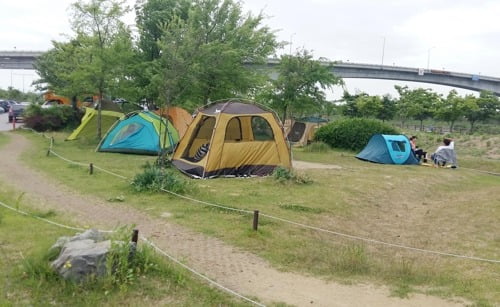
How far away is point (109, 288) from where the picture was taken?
14.6 feet

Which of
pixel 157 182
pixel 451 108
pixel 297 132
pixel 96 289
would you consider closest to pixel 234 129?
pixel 157 182

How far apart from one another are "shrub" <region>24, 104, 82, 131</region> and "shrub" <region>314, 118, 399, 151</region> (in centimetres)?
1312

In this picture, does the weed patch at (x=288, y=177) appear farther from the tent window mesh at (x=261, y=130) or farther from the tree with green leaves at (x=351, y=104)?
the tree with green leaves at (x=351, y=104)

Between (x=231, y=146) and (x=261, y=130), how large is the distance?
4.76 ft

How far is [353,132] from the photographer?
70.7ft

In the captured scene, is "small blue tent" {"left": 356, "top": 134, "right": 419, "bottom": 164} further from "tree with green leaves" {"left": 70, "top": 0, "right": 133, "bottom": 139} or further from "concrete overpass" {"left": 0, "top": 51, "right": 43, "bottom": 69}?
"concrete overpass" {"left": 0, "top": 51, "right": 43, "bottom": 69}

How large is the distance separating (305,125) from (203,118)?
437 inches

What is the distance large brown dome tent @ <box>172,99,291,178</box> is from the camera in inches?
447

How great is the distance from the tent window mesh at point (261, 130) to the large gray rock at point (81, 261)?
7837 mm

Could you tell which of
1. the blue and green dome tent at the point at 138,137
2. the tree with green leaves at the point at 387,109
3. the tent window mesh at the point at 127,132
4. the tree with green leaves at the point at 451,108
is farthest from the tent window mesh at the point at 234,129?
the tree with green leaves at the point at 387,109

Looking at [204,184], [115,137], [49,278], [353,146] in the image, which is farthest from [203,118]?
[353,146]

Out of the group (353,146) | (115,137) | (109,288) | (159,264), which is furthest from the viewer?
(353,146)

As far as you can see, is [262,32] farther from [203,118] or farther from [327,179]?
[327,179]

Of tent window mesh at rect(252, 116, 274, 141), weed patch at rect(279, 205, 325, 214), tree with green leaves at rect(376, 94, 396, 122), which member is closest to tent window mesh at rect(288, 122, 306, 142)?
tent window mesh at rect(252, 116, 274, 141)
